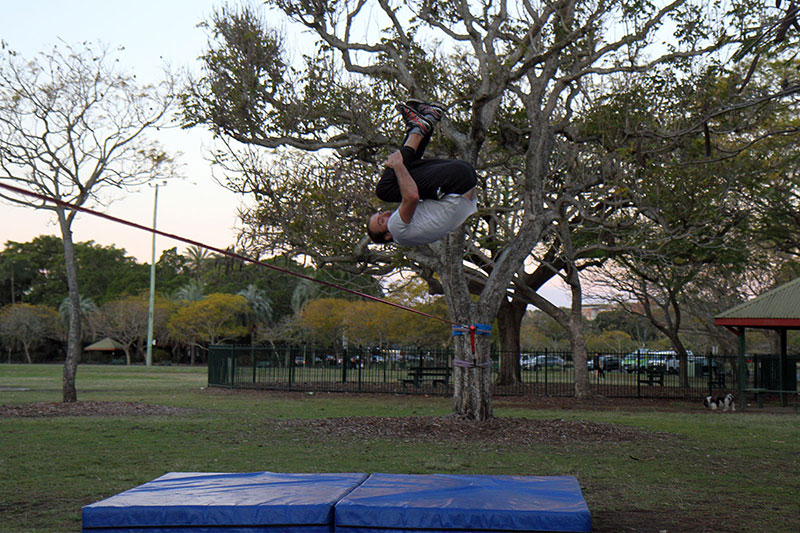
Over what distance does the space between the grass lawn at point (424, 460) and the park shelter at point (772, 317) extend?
4.60 m

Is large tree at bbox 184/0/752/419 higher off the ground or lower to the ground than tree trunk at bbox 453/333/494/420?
higher

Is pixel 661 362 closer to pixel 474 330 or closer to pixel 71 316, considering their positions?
pixel 474 330

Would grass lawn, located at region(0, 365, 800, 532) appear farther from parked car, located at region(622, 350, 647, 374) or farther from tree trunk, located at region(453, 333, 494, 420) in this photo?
parked car, located at region(622, 350, 647, 374)

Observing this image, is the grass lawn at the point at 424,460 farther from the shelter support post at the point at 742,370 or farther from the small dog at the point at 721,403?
the shelter support post at the point at 742,370

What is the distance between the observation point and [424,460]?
35.9ft

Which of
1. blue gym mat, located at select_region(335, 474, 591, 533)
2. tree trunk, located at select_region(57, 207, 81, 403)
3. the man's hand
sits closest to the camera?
blue gym mat, located at select_region(335, 474, 591, 533)

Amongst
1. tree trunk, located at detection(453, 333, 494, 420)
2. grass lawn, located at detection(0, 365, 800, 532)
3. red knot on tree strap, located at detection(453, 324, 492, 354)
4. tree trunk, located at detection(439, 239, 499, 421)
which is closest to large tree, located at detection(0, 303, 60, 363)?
grass lawn, located at detection(0, 365, 800, 532)

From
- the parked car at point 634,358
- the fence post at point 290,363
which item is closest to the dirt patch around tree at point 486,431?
the parked car at point 634,358

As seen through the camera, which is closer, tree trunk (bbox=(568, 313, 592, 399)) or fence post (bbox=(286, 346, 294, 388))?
tree trunk (bbox=(568, 313, 592, 399))

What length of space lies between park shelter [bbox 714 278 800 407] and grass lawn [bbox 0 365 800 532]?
15.1 feet

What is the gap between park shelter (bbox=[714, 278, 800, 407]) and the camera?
22750mm

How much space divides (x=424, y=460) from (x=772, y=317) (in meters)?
16.3

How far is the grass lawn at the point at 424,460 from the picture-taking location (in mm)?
7734

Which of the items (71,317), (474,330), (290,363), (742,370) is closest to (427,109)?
(474,330)
